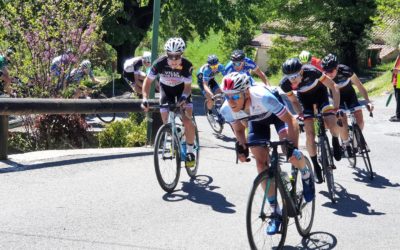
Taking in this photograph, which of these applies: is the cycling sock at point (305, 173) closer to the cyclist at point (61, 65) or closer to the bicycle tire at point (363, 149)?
the bicycle tire at point (363, 149)

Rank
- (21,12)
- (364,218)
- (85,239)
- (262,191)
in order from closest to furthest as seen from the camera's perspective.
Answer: (262,191) → (85,239) → (364,218) → (21,12)

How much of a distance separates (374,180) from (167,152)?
3.62 meters

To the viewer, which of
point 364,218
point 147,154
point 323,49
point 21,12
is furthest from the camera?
point 323,49

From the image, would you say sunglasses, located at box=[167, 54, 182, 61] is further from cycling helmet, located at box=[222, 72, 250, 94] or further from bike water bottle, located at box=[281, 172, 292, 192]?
bike water bottle, located at box=[281, 172, 292, 192]

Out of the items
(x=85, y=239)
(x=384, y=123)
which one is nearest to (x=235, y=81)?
(x=85, y=239)

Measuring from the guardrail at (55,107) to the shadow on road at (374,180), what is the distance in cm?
368

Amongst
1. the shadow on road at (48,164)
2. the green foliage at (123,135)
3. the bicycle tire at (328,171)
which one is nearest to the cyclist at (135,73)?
the green foliage at (123,135)

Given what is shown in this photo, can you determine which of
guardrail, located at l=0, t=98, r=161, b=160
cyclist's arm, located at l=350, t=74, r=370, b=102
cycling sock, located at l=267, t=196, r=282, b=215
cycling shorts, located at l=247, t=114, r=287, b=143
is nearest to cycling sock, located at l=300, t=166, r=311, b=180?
cycling shorts, located at l=247, t=114, r=287, b=143

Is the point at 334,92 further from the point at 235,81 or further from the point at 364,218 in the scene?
the point at 235,81

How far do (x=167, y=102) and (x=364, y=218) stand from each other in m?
3.26

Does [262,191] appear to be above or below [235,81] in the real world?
below

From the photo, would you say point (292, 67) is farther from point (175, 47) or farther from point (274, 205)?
point (274, 205)

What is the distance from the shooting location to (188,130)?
31.0ft

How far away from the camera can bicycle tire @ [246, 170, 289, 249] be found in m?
5.99
